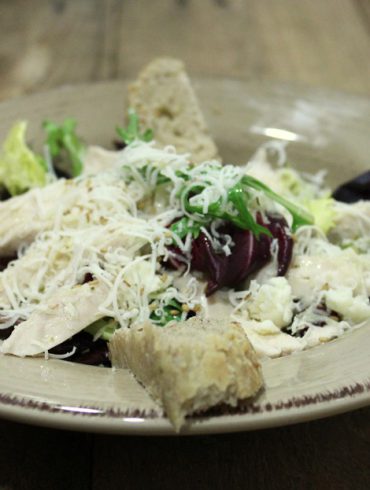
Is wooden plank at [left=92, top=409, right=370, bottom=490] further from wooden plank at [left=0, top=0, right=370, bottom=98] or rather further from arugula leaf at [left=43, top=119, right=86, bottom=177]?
wooden plank at [left=0, top=0, right=370, bottom=98]

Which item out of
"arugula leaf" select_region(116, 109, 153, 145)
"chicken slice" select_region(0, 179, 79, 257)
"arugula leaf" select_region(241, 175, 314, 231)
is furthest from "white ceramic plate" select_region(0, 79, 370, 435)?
"arugula leaf" select_region(116, 109, 153, 145)

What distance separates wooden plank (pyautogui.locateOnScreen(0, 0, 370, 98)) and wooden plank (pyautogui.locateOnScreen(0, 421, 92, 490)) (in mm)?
3281

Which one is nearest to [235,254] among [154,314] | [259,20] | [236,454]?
[154,314]

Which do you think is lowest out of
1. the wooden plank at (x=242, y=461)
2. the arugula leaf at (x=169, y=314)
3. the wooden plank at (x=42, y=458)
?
the wooden plank at (x=242, y=461)

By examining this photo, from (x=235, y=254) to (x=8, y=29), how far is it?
430 centimetres

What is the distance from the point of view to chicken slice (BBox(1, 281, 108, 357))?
6.79 ft

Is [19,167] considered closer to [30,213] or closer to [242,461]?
[30,213]

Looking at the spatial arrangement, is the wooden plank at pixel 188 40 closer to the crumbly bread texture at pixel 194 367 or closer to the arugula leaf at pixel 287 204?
the arugula leaf at pixel 287 204

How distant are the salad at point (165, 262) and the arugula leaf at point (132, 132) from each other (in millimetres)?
236

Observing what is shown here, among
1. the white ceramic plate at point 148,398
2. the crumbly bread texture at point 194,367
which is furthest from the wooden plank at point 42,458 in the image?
the crumbly bread texture at point 194,367

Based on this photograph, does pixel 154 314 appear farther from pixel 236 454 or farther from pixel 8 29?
pixel 8 29

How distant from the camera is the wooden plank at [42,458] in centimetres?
186

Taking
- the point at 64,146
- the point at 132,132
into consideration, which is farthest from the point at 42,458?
the point at 64,146

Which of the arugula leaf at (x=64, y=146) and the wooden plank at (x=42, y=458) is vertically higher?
the arugula leaf at (x=64, y=146)
